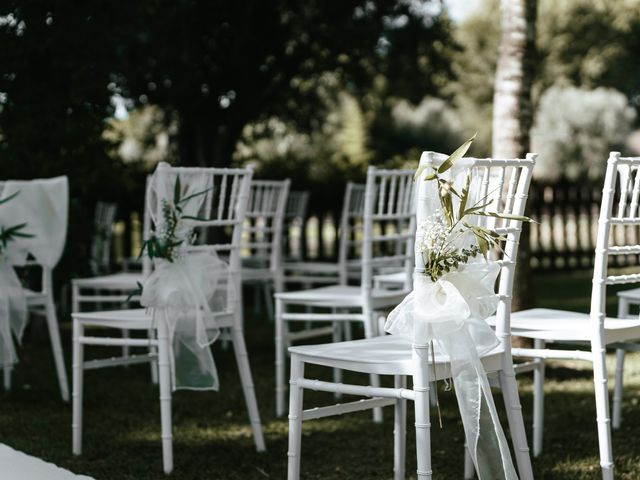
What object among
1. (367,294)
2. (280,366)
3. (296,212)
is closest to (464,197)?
(367,294)

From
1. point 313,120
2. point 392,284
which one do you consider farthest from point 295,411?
point 313,120

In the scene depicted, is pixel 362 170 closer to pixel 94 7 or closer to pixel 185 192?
pixel 94 7

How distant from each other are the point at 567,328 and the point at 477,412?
922 millimetres

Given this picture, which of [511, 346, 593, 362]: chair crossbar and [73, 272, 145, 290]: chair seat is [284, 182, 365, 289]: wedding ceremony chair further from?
[511, 346, 593, 362]: chair crossbar

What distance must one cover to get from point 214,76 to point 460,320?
9.36 meters

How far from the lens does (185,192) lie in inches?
169

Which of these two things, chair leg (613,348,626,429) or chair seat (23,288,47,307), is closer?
chair leg (613,348,626,429)

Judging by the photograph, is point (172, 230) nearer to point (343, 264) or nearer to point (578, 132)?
point (343, 264)

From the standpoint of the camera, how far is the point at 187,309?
4250 mm

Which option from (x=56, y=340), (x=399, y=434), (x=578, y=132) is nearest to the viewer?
(x=399, y=434)

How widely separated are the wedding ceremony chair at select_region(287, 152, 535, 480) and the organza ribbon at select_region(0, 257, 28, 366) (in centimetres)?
227

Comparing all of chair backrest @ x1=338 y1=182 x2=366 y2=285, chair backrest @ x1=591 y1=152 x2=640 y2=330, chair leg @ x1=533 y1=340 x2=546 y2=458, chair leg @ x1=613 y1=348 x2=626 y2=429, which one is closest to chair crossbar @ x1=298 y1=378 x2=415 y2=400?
chair backrest @ x1=591 y1=152 x2=640 y2=330

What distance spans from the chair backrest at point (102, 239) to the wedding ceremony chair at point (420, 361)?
538 cm

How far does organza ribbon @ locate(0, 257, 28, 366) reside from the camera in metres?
5.00
